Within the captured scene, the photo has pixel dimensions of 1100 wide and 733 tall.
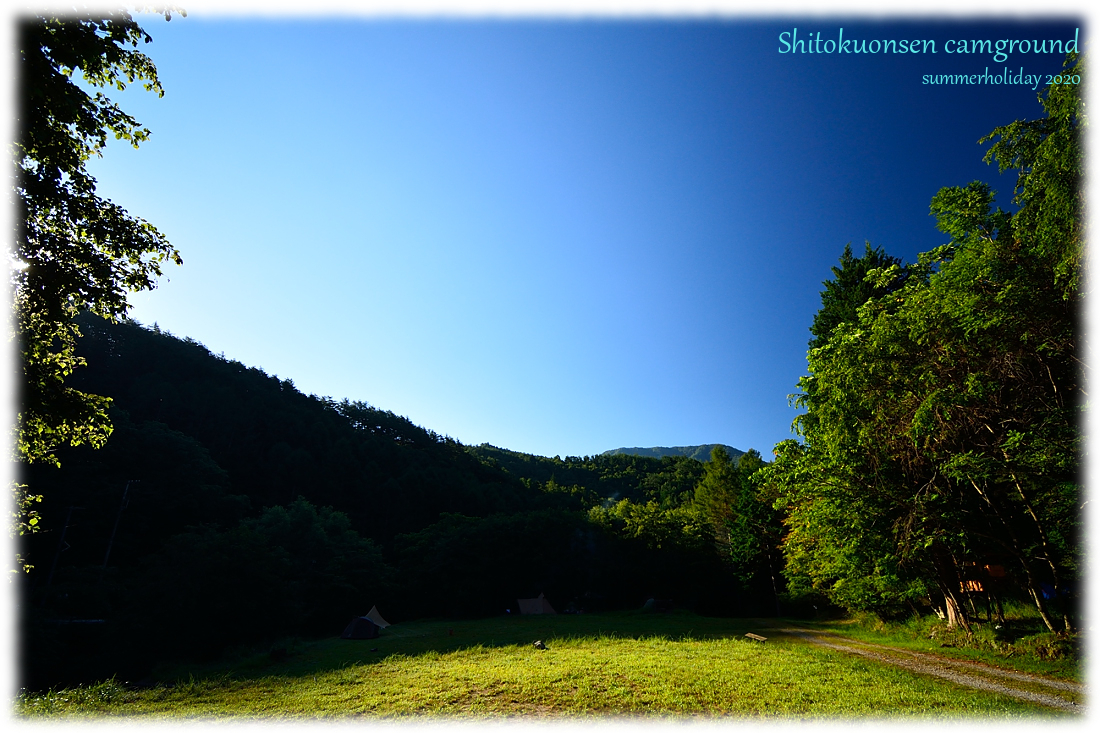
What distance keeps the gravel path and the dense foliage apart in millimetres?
2253

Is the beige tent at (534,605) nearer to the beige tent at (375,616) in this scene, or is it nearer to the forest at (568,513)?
the forest at (568,513)

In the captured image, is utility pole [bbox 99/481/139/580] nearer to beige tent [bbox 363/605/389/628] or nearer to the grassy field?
beige tent [bbox 363/605/389/628]

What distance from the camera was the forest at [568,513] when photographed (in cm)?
666

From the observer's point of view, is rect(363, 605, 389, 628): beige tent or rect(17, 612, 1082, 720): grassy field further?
rect(363, 605, 389, 628): beige tent

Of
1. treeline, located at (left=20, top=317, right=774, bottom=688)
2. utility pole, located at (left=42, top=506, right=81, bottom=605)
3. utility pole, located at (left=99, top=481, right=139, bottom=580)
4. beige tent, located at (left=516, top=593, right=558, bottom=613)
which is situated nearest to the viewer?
treeline, located at (left=20, top=317, right=774, bottom=688)

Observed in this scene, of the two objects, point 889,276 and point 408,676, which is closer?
point 408,676

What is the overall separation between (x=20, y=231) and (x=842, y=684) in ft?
47.4

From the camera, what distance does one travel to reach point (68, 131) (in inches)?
250

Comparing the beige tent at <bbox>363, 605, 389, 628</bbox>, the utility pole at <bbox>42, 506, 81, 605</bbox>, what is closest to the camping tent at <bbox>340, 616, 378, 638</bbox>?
the beige tent at <bbox>363, 605, 389, 628</bbox>

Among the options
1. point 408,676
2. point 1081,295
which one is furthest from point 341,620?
point 1081,295

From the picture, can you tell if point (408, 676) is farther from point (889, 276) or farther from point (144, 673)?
point (144, 673)

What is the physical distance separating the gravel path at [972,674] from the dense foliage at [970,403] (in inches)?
88.7

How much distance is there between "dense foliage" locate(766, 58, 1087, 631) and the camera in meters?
8.77

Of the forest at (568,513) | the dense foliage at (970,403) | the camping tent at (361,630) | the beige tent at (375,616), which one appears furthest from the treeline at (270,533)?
the dense foliage at (970,403)
